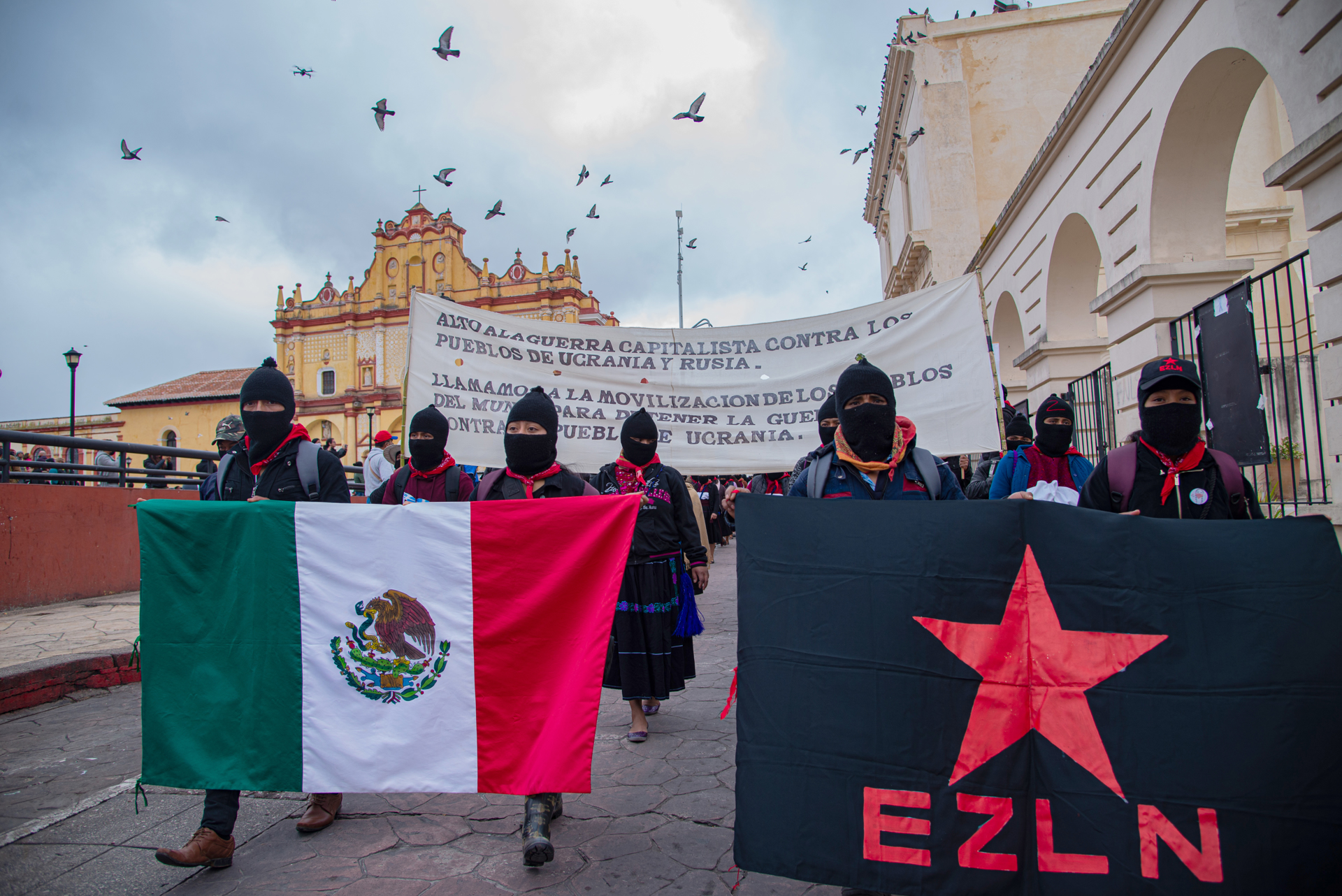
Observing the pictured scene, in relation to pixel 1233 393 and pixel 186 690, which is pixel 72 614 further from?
pixel 1233 393

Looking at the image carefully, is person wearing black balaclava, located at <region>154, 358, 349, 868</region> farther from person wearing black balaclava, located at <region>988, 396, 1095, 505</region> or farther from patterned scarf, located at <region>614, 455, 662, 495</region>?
person wearing black balaclava, located at <region>988, 396, 1095, 505</region>

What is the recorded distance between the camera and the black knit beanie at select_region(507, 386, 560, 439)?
3777 mm

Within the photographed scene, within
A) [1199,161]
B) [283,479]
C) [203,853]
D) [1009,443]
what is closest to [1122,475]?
[283,479]

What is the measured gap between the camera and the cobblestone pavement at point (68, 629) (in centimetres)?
566

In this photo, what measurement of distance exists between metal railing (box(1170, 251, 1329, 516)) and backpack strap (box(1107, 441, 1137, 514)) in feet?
6.87

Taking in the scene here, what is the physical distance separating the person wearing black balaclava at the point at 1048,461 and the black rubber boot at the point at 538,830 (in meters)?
3.52

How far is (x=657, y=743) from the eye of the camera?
14.3ft

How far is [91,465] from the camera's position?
848cm

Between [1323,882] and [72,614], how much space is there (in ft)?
30.3

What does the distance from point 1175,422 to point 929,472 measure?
1059 millimetres

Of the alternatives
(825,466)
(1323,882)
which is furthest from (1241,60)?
(1323,882)

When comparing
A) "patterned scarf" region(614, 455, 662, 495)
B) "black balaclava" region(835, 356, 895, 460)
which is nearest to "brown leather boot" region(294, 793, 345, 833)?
"patterned scarf" region(614, 455, 662, 495)

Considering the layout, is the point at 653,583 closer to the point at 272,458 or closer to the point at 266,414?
the point at 272,458

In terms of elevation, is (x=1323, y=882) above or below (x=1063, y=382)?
below
